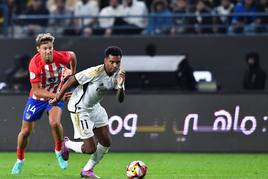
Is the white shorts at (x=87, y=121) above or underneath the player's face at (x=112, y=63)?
underneath

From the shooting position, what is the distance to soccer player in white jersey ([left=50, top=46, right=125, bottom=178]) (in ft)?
47.2

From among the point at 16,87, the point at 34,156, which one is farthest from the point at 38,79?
the point at 16,87

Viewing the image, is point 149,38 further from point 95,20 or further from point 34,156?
point 34,156

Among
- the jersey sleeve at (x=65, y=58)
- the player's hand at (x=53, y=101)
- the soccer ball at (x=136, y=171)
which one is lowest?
the soccer ball at (x=136, y=171)

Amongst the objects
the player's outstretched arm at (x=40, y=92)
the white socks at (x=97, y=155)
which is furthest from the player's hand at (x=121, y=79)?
the player's outstretched arm at (x=40, y=92)

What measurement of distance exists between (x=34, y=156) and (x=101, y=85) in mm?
4952

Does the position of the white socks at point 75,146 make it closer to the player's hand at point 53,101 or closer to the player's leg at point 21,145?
the player's hand at point 53,101

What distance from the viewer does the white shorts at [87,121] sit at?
48.0ft

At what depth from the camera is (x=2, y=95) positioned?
20109 mm

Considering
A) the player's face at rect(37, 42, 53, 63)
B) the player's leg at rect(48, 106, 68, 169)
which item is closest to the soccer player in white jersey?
the player's leg at rect(48, 106, 68, 169)

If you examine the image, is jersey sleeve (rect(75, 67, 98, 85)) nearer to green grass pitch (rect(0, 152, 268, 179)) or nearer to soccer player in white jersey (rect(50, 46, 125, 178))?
soccer player in white jersey (rect(50, 46, 125, 178))

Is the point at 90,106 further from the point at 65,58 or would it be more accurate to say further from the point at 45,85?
the point at 65,58

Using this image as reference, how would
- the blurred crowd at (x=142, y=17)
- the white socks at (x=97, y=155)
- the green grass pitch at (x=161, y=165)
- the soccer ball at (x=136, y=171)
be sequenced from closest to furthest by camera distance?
the soccer ball at (x=136, y=171), the white socks at (x=97, y=155), the green grass pitch at (x=161, y=165), the blurred crowd at (x=142, y=17)

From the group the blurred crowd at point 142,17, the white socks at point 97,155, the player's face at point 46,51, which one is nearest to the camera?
the white socks at point 97,155
